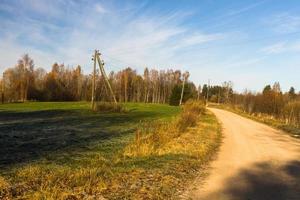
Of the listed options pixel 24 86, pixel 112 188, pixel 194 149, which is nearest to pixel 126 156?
pixel 194 149

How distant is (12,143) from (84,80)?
→ 336 ft

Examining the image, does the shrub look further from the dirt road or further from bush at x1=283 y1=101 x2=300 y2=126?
bush at x1=283 y1=101 x2=300 y2=126

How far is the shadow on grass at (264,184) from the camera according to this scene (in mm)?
7910

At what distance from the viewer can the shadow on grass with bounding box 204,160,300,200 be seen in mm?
7910

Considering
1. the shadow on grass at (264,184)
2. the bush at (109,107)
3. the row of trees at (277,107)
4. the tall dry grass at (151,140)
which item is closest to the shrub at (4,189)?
the shadow on grass at (264,184)

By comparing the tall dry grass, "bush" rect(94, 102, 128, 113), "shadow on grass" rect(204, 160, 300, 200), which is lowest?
"shadow on grass" rect(204, 160, 300, 200)

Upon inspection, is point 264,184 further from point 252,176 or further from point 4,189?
point 4,189

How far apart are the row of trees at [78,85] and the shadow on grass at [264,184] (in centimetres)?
5325

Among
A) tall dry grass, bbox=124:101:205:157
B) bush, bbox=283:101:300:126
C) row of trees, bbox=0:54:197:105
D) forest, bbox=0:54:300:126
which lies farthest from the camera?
row of trees, bbox=0:54:197:105

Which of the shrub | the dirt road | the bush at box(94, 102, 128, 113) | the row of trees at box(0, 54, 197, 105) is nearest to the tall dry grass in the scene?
the dirt road

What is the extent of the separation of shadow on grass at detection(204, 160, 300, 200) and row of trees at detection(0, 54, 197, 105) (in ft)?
175

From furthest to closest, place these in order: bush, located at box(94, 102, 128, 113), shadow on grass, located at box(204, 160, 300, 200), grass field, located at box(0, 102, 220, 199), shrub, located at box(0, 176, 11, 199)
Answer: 1. bush, located at box(94, 102, 128, 113)
2. shadow on grass, located at box(204, 160, 300, 200)
3. grass field, located at box(0, 102, 220, 199)
4. shrub, located at box(0, 176, 11, 199)

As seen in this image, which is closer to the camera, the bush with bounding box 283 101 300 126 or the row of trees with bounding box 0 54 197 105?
the bush with bounding box 283 101 300 126

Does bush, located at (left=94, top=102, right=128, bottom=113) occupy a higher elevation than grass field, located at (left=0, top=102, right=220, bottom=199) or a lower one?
higher
